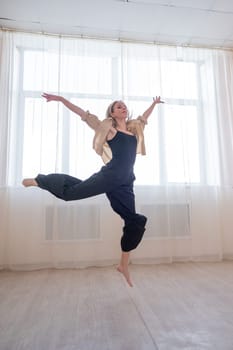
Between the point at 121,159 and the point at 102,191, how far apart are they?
28 centimetres

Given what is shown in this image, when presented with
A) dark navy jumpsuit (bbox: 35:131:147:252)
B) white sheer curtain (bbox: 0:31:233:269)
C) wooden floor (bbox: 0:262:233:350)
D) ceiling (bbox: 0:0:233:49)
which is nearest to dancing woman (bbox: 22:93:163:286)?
dark navy jumpsuit (bbox: 35:131:147:252)

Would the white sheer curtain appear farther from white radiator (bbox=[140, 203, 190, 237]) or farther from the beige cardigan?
the beige cardigan

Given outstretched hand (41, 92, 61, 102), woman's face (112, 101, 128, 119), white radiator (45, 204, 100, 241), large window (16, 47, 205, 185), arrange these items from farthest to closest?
large window (16, 47, 205, 185)
white radiator (45, 204, 100, 241)
woman's face (112, 101, 128, 119)
outstretched hand (41, 92, 61, 102)

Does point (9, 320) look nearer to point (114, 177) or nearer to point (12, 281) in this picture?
point (12, 281)

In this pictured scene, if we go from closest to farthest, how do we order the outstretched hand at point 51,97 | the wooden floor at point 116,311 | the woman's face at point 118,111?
the wooden floor at point 116,311
the outstretched hand at point 51,97
the woman's face at point 118,111

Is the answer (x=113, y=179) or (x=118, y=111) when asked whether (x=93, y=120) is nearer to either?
(x=118, y=111)

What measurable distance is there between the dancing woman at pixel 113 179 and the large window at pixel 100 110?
→ 1002mm

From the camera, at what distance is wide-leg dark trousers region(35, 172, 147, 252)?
1680 millimetres

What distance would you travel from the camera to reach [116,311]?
4.96ft

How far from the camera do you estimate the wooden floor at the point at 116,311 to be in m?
1.17

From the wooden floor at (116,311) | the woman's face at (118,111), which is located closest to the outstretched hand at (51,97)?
the woman's face at (118,111)

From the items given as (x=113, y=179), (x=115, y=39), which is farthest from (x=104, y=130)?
(x=115, y=39)

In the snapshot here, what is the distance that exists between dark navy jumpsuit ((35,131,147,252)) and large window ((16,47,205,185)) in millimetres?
1071

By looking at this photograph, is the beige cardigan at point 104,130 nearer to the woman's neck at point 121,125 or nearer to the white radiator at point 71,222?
the woman's neck at point 121,125
